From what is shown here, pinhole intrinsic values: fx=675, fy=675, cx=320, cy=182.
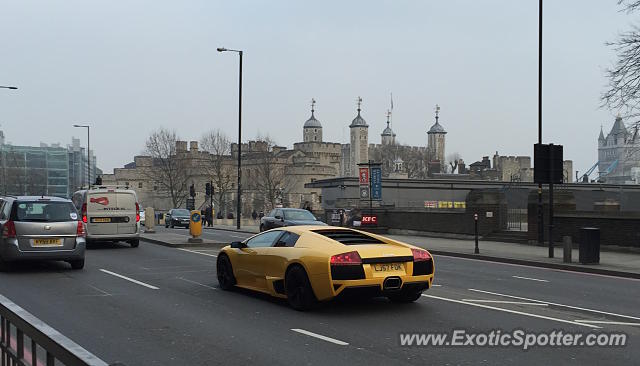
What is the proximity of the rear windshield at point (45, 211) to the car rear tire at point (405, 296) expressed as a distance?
8442 millimetres

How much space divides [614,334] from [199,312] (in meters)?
5.89

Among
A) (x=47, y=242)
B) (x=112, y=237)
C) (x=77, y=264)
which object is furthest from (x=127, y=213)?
(x=47, y=242)

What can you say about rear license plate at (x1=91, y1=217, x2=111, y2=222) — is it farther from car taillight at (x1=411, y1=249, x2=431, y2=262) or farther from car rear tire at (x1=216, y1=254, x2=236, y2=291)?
car taillight at (x1=411, y1=249, x2=431, y2=262)

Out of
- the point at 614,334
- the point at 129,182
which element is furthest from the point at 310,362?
the point at 129,182

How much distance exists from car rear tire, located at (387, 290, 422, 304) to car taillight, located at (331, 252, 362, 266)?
1.34 metres

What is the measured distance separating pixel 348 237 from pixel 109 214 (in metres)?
13.1

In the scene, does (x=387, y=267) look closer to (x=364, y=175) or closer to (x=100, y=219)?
(x=100, y=219)

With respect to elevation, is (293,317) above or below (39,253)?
below

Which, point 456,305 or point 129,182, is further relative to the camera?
point 129,182

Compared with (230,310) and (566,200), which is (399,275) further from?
(566,200)

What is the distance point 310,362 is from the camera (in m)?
7.23

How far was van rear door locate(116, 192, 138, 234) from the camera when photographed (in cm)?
2219

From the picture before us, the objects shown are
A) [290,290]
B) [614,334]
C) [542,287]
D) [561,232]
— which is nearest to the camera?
[614,334]

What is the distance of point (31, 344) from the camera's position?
4625 millimetres
